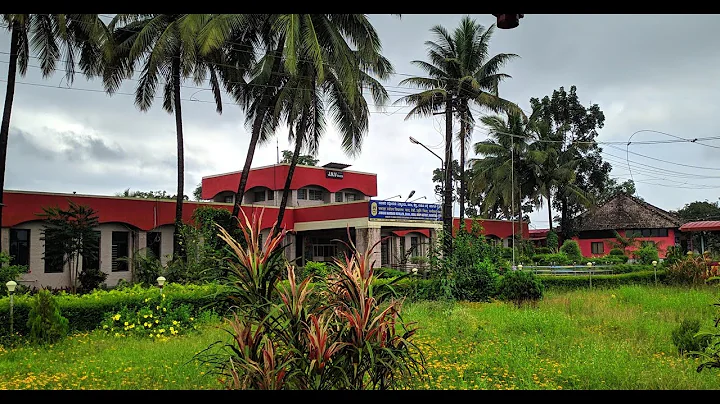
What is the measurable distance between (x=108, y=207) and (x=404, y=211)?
1101 centimetres

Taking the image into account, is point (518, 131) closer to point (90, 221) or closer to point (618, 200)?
point (618, 200)

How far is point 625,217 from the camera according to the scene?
42.3 meters

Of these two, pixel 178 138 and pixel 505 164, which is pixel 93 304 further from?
pixel 505 164

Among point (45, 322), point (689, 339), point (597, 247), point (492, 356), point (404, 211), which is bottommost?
point (492, 356)

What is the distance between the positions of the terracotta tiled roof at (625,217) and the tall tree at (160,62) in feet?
90.6

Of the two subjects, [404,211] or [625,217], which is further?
[625,217]

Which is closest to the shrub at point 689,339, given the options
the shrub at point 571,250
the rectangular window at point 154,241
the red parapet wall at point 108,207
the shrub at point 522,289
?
the shrub at point 522,289

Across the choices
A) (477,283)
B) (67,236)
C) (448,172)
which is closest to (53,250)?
(67,236)

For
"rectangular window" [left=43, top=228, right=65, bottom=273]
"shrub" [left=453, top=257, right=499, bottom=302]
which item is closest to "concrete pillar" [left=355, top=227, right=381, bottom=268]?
"shrub" [left=453, top=257, right=499, bottom=302]

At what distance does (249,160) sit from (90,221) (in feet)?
17.4

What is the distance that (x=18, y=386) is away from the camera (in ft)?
21.1

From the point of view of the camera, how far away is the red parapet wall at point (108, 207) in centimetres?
1967

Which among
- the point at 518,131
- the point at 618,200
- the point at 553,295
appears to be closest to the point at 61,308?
the point at 553,295

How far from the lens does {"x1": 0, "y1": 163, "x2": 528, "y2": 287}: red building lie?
20.1 meters
